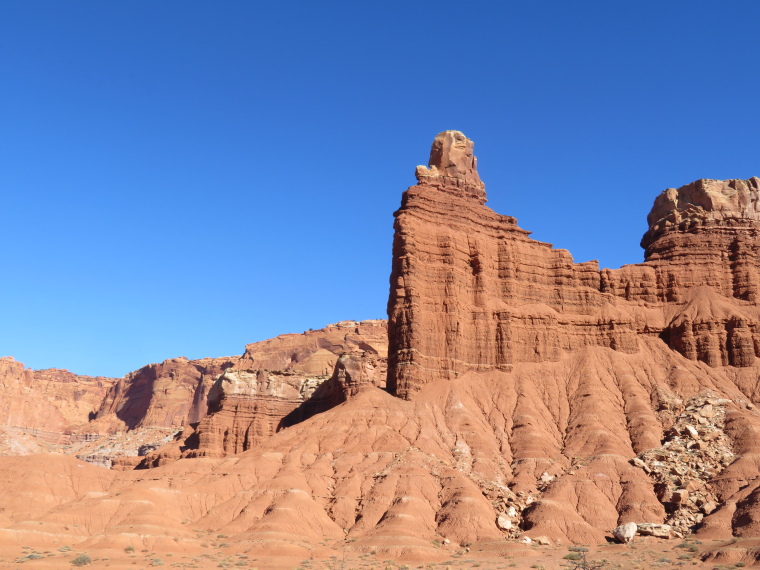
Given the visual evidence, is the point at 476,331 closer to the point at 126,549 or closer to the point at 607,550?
the point at 607,550

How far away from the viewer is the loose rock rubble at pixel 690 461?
66375mm

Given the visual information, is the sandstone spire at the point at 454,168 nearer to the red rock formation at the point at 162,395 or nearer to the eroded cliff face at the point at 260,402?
the eroded cliff face at the point at 260,402

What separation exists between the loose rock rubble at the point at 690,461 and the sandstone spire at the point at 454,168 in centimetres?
3481

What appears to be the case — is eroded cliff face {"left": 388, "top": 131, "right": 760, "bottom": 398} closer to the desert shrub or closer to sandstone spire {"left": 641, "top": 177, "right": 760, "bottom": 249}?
sandstone spire {"left": 641, "top": 177, "right": 760, "bottom": 249}

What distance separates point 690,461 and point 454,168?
1756 inches

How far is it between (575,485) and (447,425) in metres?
15.1

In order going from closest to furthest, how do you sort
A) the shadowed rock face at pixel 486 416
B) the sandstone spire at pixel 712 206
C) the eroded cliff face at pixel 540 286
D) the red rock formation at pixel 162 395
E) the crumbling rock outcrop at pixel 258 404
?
the shadowed rock face at pixel 486 416 < the eroded cliff face at pixel 540 286 < the crumbling rock outcrop at pixel 258 404 < the sandstone spire at pixel 712 206 < the red rock formation at pixel 162 395

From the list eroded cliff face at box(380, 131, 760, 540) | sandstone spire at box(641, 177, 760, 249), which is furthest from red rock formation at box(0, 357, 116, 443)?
sandstone spire at box(641, 177, 760, 249)

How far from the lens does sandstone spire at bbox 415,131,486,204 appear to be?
10049cm

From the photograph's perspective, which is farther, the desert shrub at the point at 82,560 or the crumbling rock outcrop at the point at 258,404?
the crumbling rock outcrop at the point at 258,404

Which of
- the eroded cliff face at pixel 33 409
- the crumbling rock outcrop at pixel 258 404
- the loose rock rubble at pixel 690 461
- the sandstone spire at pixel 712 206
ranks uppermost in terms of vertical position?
the sandstone spire at pixel 712 206

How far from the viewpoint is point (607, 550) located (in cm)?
6072

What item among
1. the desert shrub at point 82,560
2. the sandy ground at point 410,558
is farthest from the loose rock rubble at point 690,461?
the desert shrub at point 82,560

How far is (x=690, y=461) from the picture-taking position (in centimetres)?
7275
